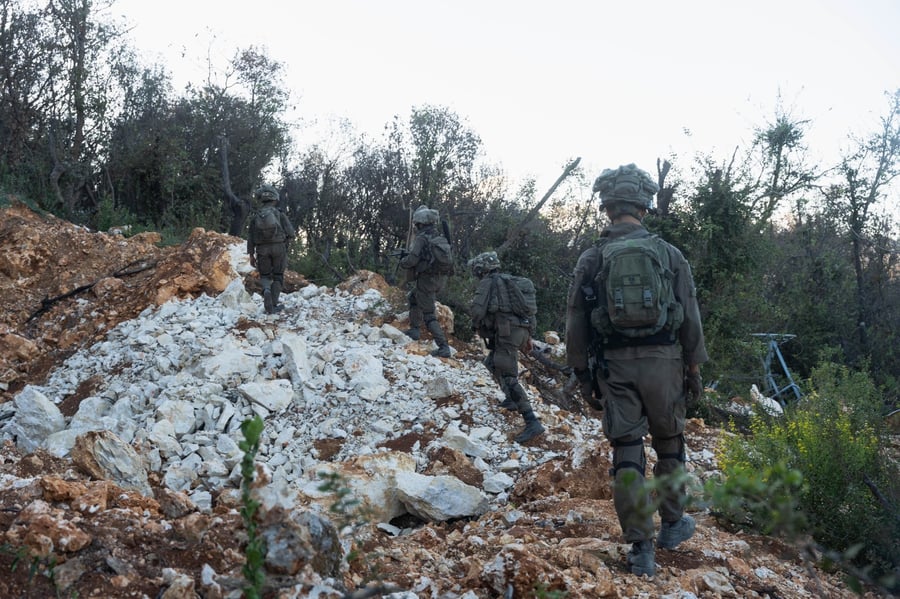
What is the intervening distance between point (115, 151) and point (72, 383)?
9.84 m

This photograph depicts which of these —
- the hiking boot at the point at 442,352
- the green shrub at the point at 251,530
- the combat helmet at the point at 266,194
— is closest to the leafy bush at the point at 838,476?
the green shrub at the point at 251,530

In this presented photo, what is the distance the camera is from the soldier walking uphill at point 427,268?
8414 mm

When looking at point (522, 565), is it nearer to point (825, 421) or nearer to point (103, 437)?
point (825, 421)

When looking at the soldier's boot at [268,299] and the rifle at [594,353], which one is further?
the soldier's boot at [268,299]

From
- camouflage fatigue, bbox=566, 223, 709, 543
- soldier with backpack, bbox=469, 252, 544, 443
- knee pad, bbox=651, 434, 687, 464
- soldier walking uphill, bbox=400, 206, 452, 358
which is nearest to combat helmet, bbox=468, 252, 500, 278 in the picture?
soldier with backpack, bbox=469, 252, 544, 443

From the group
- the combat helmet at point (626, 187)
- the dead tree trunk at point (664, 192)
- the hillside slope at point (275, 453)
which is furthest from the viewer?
the dead tree trunk at point (664, 192)

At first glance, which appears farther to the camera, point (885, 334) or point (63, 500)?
point (885, 334)

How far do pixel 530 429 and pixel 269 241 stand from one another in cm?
455

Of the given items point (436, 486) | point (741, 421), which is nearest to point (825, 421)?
point (436, 486)

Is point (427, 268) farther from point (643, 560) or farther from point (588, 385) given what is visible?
point (643, 560)

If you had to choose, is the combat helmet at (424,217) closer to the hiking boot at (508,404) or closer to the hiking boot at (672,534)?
the hiking boot at (508,404)

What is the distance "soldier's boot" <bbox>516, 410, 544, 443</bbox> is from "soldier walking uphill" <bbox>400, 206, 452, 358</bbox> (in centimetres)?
214

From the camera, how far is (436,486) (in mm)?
4863

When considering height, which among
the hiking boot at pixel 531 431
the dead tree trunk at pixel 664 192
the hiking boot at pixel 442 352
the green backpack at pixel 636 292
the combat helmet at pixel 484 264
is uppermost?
the dead tree trunk at pixel 664 192
